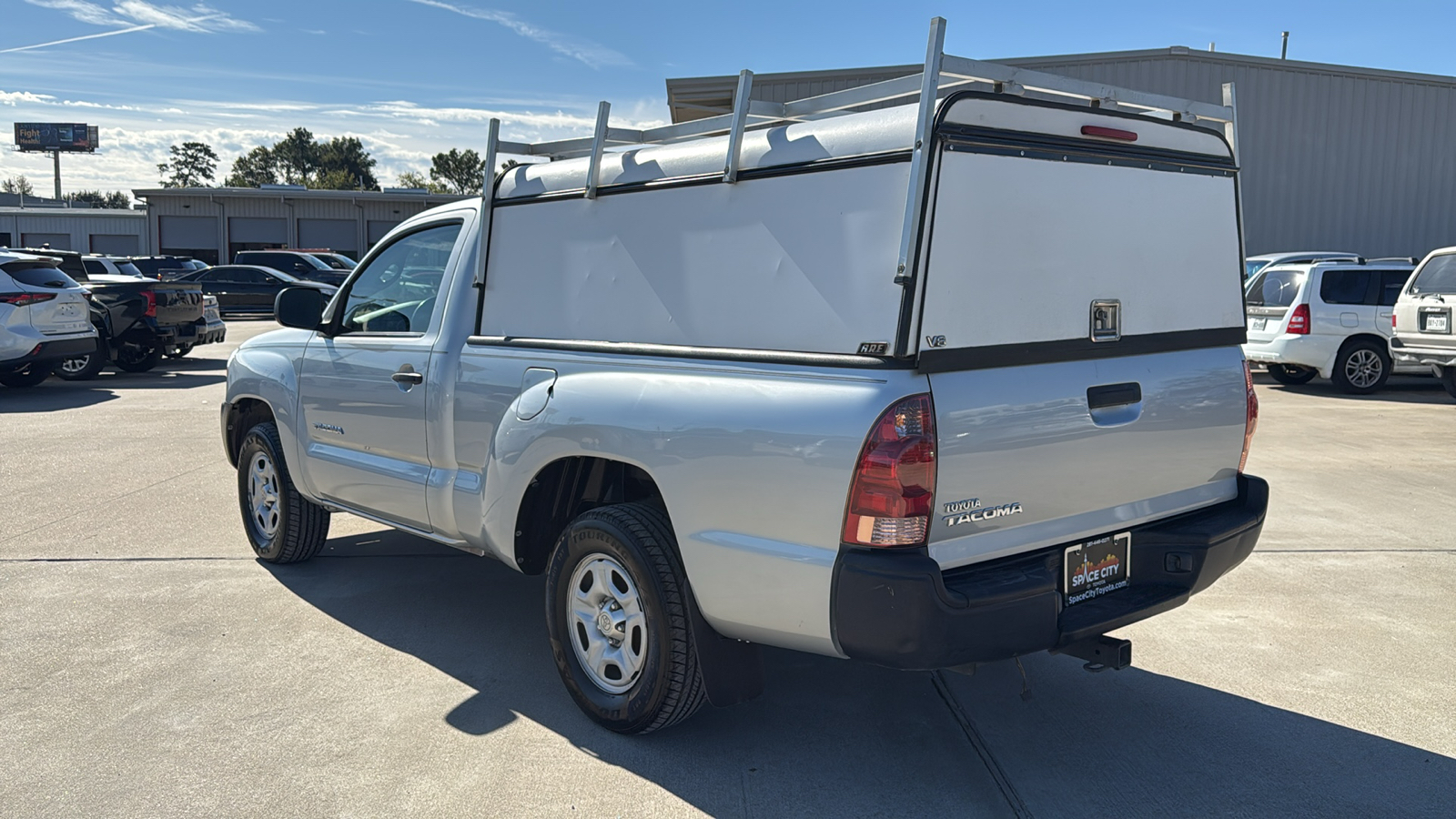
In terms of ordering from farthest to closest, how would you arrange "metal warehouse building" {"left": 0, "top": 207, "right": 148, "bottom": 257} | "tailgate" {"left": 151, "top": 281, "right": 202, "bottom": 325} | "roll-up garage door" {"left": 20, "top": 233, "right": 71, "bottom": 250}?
"roll-up garage door" {"left": 20, "top": 233, "right": 71, "bottom": 250} < "metal warehouse building" {"left": 0, "top": 207, "right": 148, "bottom": 257} < "tailgate" {"left": 151, "top": 281, "right": 202, "bottom": 325}

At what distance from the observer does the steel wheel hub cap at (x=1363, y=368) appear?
1410cm

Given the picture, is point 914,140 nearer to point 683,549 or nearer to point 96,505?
point 683,549

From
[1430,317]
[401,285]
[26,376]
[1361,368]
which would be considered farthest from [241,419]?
[1361,368]

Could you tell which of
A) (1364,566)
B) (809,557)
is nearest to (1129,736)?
(809,557)

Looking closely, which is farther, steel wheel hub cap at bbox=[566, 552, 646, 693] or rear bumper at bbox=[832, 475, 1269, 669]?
steel wheel hub cap at bbox=[566, 552, 646, 693]

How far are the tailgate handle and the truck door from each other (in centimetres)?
279

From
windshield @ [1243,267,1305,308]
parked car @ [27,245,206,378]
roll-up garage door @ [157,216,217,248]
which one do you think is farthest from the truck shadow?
roll-up garage door @ [157,216,217,248]

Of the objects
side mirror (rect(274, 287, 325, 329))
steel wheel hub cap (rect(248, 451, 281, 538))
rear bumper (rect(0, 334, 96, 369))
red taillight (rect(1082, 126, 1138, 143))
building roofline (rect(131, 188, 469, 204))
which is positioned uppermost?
building roofline (rect(131, 188, 469, 204))

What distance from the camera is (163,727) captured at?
407 centimetres

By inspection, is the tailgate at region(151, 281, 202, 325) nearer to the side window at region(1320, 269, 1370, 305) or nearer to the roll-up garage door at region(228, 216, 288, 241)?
the side window at region(1320, 269, 1370, 305)

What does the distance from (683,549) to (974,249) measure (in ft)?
4.30

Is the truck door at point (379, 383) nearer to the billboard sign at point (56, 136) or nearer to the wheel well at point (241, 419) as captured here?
the wheel well at point (241, 419)

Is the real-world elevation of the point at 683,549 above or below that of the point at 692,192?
below

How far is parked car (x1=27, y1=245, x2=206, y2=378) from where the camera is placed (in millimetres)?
16219
